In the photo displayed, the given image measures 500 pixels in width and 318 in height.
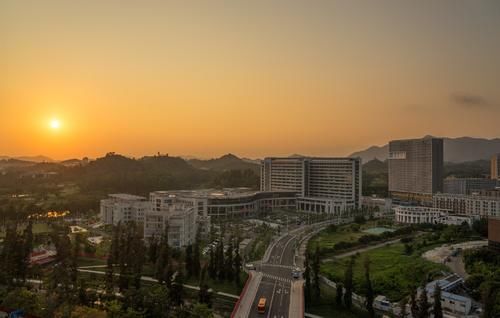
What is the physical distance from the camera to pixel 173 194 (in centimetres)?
3847

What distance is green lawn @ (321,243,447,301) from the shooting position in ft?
54.8

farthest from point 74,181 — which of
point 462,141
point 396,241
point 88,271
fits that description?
point 462,141

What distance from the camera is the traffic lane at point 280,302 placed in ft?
44.7

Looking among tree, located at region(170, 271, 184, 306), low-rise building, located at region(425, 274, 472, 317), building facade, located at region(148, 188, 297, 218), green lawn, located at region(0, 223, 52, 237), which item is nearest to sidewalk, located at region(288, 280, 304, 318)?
tree, located at region(170, 271, 184, 306)

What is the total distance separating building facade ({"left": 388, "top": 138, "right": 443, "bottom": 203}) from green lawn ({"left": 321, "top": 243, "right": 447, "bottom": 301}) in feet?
108

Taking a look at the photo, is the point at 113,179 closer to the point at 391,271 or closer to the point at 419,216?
the point at 419,216

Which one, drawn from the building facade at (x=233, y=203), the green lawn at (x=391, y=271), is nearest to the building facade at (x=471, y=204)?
the building facade at (x=233, y=203)

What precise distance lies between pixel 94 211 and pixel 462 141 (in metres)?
201

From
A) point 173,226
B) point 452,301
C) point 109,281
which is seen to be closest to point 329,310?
point 452,301

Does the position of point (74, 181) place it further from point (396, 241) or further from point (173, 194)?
point (396, 241)

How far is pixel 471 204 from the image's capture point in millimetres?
39875

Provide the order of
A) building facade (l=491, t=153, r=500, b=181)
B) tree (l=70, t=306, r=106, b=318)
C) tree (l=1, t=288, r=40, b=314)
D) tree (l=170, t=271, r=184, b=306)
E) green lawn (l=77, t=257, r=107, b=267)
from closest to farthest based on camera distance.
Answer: tree (l=70, t=306, r=106, b=318)
tree (l=1, t=288, r=40, b=314)
tree (l=170, t=271, r=184, b=306)
green lawn (l=77, t=257, r=107, b=267)
building facade (l=491, t=153, r=500, b=181)

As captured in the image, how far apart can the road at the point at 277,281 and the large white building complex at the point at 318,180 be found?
1766 cm

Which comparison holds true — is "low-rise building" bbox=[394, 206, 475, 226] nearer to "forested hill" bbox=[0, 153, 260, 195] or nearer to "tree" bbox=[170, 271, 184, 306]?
"tree" bbox=[170, 271, 184, 306]
